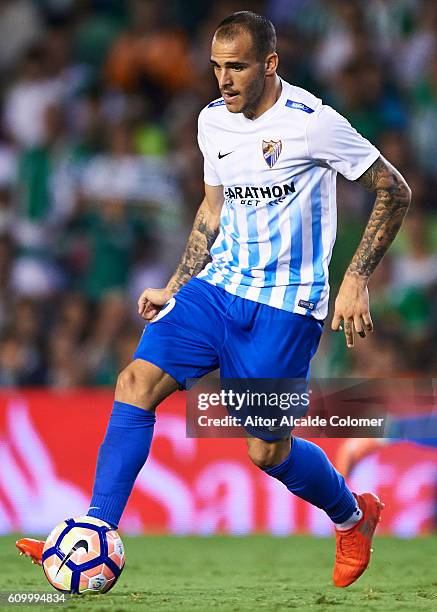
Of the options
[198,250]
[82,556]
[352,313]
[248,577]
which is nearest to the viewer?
[82,556]

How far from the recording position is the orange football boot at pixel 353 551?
5668 mm

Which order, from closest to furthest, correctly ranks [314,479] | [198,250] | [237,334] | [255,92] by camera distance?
[255,92] < [237,334] < [314,479] < [198,250]

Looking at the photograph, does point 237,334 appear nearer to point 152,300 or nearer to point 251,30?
point 152,300

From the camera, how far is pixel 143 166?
1070 centimetres

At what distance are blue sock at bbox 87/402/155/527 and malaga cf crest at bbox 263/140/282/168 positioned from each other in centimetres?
113

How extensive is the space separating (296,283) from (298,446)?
0.72 meters

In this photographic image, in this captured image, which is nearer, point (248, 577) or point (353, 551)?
point (353, 551)

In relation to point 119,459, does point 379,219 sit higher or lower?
higher

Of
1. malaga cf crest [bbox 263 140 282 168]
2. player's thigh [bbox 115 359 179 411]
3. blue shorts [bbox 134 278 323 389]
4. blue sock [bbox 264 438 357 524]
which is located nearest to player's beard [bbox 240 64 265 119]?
malaga cf crest [bbox 263 140 282 168]

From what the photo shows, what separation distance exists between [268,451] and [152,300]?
81 cm

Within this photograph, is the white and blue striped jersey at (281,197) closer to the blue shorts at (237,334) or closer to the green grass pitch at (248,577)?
the blue shorts at (237,334)

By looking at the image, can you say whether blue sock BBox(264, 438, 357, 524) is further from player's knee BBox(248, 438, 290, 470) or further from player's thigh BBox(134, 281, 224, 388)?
player's thigh BBox(134, 281, 224, 388)

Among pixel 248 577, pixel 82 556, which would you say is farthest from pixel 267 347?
pixel 248 577

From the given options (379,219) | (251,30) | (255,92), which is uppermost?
(251,30)
